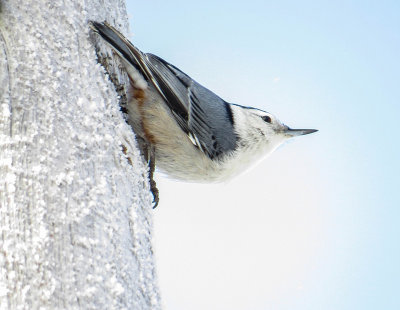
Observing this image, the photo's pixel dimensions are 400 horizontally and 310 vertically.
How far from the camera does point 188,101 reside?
5.07ft

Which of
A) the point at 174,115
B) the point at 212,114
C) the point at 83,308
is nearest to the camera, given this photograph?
the point at 83,308

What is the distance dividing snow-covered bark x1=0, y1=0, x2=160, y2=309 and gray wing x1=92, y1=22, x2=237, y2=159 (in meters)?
0.09

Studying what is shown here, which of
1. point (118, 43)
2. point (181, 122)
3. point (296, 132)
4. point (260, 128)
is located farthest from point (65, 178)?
point (296, 132)

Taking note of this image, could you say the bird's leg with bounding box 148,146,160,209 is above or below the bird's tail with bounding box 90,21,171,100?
below

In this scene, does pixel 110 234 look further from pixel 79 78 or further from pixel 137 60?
pixel 137 60

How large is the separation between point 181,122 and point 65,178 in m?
0.57

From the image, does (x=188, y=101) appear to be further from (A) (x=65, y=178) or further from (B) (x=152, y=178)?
(A) (x=65, y=178)

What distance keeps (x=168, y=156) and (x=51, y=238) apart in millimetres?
677

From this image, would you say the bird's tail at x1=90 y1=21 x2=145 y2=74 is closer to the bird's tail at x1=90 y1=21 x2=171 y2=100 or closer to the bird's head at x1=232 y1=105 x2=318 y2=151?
the bird's tail at x1=90 y1=21 x2=171 y2=100

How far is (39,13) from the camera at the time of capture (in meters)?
1.14

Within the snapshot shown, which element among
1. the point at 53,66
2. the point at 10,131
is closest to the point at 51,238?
the point at 10,131

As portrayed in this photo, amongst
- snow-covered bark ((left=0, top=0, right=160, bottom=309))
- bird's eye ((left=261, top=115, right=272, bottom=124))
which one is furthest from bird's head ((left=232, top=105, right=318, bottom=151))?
snow-covered bark ((left=0, top=0, right=160, bottom=309))

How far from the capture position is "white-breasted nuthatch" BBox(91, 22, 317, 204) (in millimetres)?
1337

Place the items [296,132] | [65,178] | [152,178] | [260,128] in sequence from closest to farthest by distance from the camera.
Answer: [65,178] → [152,178] → [260,128] → [296,132]
